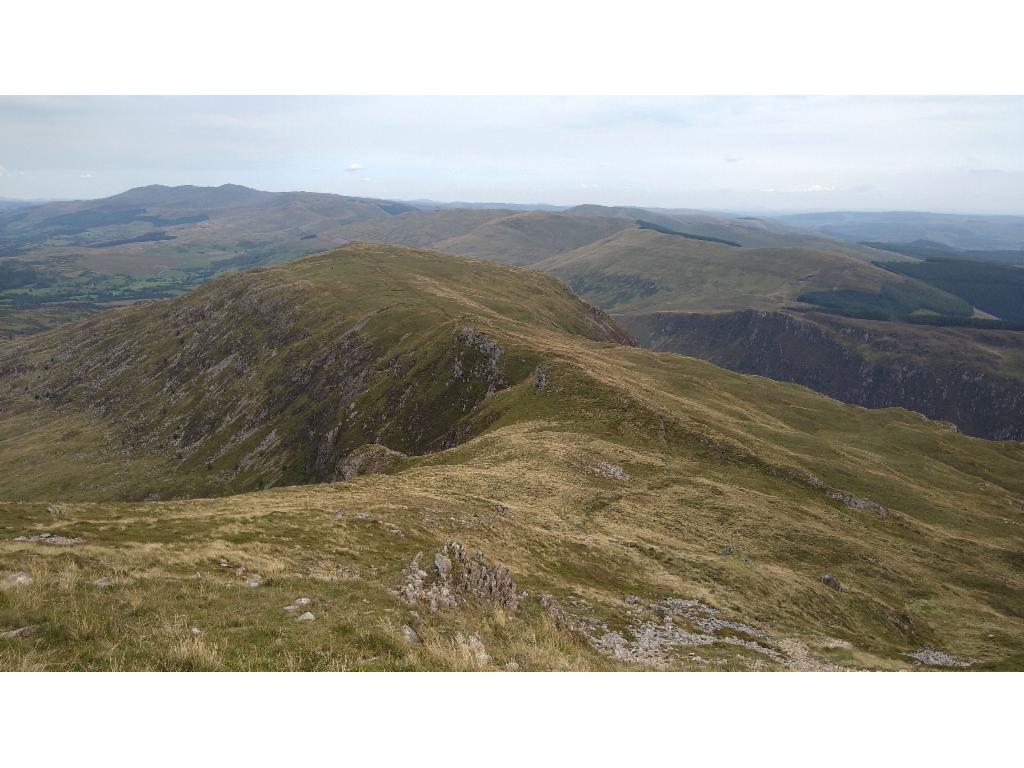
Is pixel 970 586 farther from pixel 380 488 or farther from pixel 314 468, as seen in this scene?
pixel 314 468

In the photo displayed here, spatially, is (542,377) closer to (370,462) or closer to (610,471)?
(610,471)

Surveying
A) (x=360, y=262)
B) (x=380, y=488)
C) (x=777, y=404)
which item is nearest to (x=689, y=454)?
(x=380, y=488)

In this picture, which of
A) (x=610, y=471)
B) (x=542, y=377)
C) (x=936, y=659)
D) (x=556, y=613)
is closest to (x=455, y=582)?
(x=556, y=613)

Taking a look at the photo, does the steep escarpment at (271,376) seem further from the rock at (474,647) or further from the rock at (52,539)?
the rock at (474,647)

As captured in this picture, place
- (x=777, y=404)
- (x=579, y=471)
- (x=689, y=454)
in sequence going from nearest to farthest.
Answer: (x=579, y=471)
(x=689, y=454)
(x=777, y=404)

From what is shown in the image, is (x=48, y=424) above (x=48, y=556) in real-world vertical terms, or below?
below

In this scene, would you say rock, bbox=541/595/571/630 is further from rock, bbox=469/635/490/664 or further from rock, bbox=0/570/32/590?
rock, bbox=0/570/32/590

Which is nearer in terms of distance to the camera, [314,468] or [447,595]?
[447,595]
